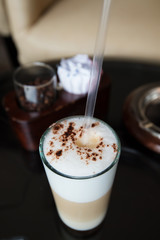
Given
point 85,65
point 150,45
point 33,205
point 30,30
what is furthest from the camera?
point 30,30

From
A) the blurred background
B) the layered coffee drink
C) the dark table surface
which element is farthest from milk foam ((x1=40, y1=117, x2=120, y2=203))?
the blurred background

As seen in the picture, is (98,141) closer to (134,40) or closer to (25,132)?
(25,132)

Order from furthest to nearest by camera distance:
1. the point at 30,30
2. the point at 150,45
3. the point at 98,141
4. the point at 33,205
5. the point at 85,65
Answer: the point at 30,30
the point at 150,45
the point at 85,65
the point at 33,205
the point at 98,141

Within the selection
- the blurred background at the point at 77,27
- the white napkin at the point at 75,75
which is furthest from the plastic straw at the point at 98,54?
the blurred background at the point at 77,27

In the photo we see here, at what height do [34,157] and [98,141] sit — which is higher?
[98,141]

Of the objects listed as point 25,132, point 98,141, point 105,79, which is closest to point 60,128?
point 98,141

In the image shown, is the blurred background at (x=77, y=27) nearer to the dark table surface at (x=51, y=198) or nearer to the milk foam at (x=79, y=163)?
the dark table surface at (x=51, y=198)

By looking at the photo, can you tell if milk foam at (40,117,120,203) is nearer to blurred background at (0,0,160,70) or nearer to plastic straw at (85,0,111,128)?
plastic straw at (85,0,111,128)
